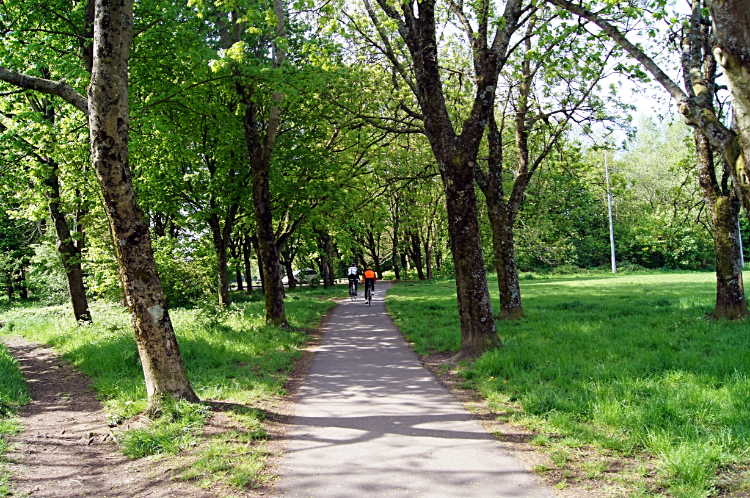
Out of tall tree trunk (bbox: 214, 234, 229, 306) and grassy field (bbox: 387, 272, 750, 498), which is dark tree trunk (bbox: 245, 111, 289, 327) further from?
tall tree trunk (bbox: 214, 234, 229, 306)

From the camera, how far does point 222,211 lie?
19.1 metres

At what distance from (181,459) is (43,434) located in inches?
90.6

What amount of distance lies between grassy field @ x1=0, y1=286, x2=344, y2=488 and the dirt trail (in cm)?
21

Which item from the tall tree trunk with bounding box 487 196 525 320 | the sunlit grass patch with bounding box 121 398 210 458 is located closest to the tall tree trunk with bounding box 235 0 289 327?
the tall tree trunk with bounding box 487 196 525 320

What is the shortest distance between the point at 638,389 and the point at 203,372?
659cm

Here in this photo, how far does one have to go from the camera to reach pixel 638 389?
5910 millimetres

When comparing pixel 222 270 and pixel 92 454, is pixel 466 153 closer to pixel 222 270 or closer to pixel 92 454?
pixel 92 454

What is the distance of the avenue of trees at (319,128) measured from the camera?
6.27 metres

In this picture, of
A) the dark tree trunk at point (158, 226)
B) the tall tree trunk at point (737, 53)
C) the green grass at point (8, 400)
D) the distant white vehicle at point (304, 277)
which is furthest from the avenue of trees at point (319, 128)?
the distant white vehicle at point (304, 277)

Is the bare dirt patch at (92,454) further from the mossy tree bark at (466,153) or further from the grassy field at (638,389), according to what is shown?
the mossy tree bark at (466,153)

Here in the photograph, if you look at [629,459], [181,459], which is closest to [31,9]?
[181,459]

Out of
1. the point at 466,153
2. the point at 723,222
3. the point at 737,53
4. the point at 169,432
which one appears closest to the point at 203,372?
the point at 169,432

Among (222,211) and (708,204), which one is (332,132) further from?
(708,204)

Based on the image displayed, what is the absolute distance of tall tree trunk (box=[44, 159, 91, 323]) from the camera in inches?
590
